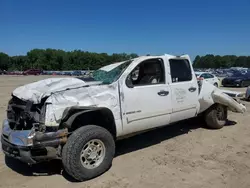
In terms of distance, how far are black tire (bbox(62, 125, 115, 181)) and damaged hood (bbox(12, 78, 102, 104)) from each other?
0.76 m

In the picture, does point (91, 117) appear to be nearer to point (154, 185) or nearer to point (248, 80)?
point (154, 185)

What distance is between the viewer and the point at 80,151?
155 inches

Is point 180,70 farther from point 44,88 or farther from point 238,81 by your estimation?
point 238,81

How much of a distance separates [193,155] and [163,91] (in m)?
1.41

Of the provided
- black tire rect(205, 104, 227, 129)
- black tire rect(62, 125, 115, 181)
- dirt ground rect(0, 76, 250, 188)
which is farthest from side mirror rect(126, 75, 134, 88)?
black tire rect(205, 104, 227, 129)

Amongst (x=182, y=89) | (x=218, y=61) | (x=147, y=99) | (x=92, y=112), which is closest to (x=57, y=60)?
(x=218, y=61)

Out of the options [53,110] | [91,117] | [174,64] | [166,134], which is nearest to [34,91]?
[53,110]

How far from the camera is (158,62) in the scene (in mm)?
5566

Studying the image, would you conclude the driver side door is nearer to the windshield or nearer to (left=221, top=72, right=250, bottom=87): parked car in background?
the windshield

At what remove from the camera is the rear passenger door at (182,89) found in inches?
218

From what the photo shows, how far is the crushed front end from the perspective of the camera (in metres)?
3.75

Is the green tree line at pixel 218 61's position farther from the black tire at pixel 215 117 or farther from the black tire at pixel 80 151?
the black tire at pixel 80 151

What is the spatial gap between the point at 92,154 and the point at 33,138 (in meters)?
0.97

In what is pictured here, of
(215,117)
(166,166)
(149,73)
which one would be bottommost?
(166,166)
